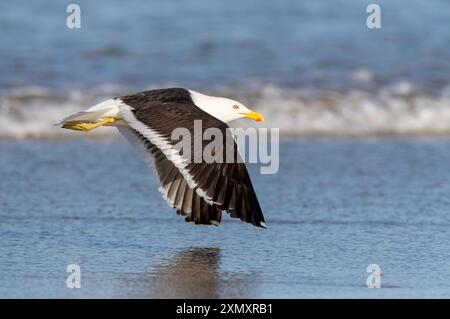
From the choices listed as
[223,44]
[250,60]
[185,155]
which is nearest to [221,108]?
[185,155]

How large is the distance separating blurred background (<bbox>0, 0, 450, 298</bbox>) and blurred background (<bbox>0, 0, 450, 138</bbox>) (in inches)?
1.2

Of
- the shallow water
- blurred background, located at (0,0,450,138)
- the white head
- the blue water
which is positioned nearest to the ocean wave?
blurred background, located at (0,0,450,138)

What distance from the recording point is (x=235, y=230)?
656cm

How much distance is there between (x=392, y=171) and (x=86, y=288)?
3787 mm

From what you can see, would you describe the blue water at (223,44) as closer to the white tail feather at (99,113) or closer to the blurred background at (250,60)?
the blurred background at (250,60)

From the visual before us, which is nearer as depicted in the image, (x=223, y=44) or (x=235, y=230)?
(x=235, y=230)

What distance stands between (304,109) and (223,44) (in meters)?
2.92

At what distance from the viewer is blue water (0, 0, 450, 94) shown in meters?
11.8

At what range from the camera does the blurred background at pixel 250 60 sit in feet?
34.4

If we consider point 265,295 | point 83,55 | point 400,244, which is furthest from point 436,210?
point 83,55

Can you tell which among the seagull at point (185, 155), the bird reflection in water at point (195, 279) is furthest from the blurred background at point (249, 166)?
the seagull at point (185, 155)

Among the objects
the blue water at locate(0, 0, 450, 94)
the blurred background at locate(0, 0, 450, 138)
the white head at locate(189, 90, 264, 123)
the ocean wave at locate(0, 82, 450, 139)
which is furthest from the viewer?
the blue water at locate(0, 0, 450, 94)

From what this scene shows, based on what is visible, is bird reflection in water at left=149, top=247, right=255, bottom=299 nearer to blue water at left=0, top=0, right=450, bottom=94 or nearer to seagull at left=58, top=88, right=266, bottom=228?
seagull at left=58, top=88, right=266, bottom=228

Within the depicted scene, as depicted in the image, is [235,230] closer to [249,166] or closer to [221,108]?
[221,108]
